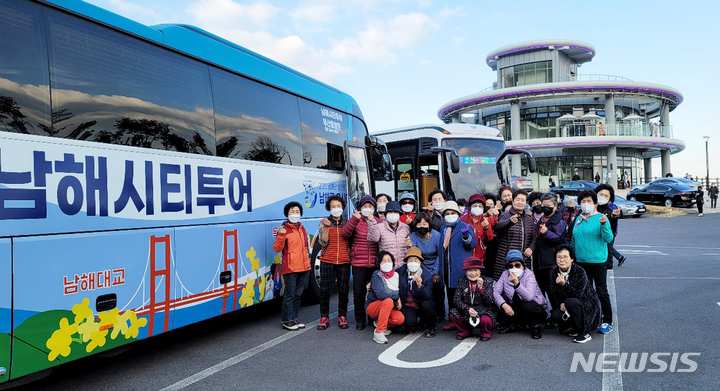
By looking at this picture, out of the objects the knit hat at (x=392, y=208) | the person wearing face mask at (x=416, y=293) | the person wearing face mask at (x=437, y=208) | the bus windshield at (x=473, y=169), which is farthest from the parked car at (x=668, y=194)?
the person wearing face mask at (x=416, y=293)

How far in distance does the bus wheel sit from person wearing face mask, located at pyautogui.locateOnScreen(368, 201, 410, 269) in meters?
1.31

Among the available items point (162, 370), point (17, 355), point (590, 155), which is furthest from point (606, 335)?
point (590, 155)

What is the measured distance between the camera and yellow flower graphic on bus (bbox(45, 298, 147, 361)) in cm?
406

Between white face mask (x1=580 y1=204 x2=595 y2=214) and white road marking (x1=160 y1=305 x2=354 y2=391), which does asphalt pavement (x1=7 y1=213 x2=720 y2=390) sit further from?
white face mask (x1=580 y1=204 x2=595 y2=214)

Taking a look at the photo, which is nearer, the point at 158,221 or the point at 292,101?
the point at 158,221

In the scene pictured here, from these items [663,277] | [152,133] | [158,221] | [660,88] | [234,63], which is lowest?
[663,277]

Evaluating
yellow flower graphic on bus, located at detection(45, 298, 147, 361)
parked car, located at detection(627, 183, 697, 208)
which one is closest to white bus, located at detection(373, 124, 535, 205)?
yellow flower graphic on bus, located at detection(45, 298, 147, 361)

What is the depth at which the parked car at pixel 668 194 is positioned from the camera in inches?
1173

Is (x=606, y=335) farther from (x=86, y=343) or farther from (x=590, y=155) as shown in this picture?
(x=590, y=155)

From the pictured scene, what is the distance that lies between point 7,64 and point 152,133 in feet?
4.48

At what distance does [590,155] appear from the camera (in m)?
44.2

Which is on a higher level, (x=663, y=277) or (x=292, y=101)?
(x=292, y=101)

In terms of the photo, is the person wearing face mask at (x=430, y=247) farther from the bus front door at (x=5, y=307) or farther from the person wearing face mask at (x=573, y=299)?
the bus front door at (x=5, y=307)

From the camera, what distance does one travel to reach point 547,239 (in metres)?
6.60
